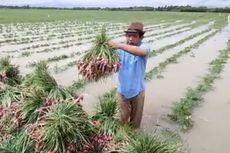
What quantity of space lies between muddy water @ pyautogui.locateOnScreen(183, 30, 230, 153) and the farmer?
1143mm

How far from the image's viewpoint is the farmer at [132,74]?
4.82 m

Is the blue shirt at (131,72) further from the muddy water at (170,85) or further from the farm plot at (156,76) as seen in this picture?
the muddy water at (170,85)

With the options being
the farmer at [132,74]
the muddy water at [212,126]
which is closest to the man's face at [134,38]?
the farmer at [132,74]

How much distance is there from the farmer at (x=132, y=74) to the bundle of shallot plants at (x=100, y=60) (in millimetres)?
158

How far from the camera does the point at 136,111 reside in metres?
5.41

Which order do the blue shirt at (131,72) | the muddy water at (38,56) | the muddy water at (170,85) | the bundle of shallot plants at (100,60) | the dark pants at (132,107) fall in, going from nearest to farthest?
1. the bundle of shallot plants at (100,60)
2. the blue shirt at (131,72)
3. the dark pants at (132,107)
4. the muddy water at (170,85)
5. the muddy water at (38,56)

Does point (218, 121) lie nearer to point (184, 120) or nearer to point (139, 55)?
point (184, 120)

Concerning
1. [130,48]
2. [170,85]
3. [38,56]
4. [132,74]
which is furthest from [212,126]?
[38,56]

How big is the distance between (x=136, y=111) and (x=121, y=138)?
1565 millimetres

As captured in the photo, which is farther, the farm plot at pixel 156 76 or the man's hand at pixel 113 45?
the farm plot at pixel 156 76

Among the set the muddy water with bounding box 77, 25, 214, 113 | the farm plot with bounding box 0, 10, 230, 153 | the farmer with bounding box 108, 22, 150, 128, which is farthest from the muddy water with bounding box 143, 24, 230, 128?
the farmer with bounding box 108, 22, 150, 128

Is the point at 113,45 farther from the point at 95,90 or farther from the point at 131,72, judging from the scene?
the point at 95,90

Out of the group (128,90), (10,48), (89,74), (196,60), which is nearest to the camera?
(89,74)

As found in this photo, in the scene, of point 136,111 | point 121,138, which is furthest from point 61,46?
point 121,138
